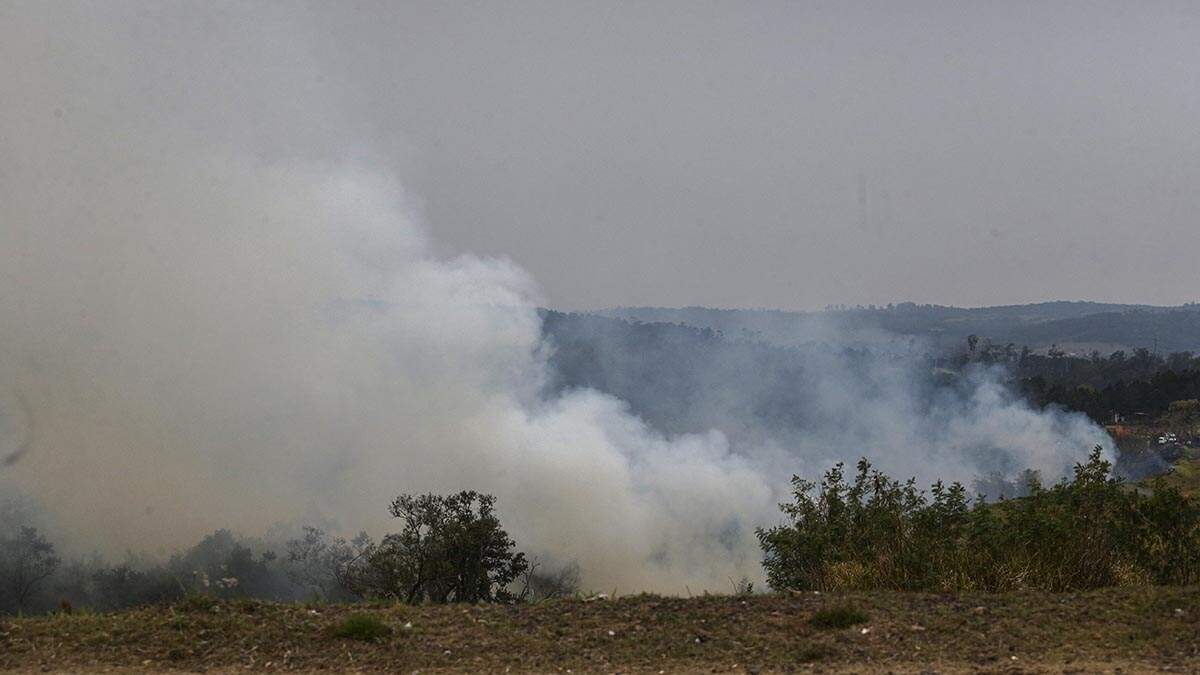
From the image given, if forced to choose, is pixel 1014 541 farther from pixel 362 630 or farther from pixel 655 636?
pixel 362 630

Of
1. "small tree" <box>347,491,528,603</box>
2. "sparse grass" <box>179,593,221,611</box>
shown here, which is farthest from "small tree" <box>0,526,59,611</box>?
"sparse grass" <box>179,593,221,611</box>

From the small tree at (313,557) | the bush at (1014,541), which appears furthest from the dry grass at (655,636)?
the small tree at (313,557)

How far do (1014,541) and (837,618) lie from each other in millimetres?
3165

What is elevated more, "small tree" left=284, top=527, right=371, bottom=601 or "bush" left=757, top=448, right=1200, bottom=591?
"bush" left=757, top=448, right=1200, bottom=591

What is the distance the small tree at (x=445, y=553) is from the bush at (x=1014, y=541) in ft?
40.8

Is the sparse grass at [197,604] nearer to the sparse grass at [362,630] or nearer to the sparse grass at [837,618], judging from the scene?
the sparse grass at [362,630]

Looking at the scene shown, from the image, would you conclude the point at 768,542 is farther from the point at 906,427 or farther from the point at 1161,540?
the point at 906,427

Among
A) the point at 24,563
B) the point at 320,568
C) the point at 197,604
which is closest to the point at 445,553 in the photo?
the point at 197,604

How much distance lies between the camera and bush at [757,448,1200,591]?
10.6 m

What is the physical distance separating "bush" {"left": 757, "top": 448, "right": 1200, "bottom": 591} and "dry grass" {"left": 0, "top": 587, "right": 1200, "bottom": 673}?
0.98m

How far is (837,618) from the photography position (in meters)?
8.96

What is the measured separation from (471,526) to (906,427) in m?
78.1

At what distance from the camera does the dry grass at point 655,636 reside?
819cm

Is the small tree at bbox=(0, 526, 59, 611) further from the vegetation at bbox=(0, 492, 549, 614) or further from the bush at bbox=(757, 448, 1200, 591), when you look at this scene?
the bush at bbox=(757, 448, 1200, 591)
